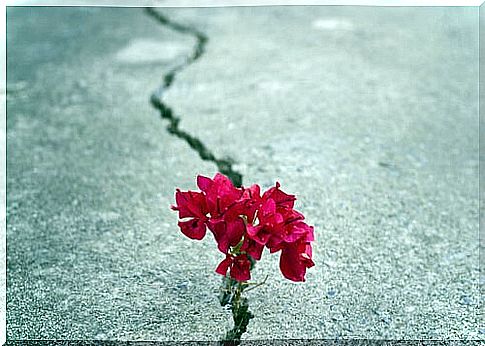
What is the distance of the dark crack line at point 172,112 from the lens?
2.13m

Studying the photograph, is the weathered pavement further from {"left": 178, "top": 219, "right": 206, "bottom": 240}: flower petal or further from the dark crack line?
{"left": 178, "top": 219, "right": 206, "bottom": 240}: flower petal

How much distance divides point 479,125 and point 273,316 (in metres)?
1.20

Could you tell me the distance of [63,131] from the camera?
242 centimetres

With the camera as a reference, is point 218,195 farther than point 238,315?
No

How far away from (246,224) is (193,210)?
98 mm

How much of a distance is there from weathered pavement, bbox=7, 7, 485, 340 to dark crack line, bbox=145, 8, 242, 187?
0.03 m

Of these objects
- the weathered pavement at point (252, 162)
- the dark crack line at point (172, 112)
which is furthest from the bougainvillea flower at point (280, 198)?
the dark crack line at point (172, 112)

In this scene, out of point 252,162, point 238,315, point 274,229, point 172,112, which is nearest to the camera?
point 274,229

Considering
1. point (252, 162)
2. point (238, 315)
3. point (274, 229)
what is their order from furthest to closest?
point (252, 162) < point (238, 315) < point (274, 229)

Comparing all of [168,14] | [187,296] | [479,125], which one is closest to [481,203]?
[479,125]

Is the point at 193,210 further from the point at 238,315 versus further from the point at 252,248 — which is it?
the point at 238,315

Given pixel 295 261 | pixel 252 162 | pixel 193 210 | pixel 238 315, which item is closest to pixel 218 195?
pixel 193 210

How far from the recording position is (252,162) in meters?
2.16

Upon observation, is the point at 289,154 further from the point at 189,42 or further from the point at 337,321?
the point at 189,42
